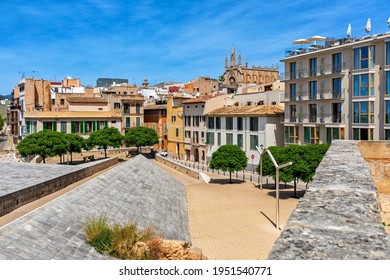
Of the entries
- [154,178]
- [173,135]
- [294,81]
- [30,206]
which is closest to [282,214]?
[154,178]

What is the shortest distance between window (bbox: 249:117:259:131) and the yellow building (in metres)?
20.0

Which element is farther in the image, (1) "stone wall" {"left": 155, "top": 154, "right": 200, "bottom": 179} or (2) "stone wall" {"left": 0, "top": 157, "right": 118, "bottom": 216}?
(1) "stone wall" {"left": 155, "top": 154, "right": 200, "bottom": 179}

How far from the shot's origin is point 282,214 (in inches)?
1069

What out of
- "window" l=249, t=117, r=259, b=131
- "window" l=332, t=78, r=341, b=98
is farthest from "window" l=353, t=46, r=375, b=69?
"window" l=249, t=117, r=259, b=131

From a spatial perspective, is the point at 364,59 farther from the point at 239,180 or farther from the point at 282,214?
the point at 282,214

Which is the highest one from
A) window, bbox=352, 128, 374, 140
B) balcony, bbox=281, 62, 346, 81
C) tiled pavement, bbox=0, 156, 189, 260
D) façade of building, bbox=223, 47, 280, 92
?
façade of building, bbox=223, 47, 280, 92

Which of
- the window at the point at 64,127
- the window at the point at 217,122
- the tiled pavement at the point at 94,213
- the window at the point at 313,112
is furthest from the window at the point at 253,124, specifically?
the window at the point at 64,127

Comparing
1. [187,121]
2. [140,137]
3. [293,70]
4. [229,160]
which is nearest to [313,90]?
[293,70]

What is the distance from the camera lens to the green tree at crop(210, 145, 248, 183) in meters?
43.1

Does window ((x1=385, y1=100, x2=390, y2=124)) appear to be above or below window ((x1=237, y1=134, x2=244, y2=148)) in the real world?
above

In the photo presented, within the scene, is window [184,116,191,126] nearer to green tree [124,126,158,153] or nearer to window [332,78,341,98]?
green tree [124,126,158,153]

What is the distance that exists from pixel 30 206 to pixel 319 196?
14.3 metres

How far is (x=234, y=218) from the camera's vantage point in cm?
2617

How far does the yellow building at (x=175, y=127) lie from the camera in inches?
2835
